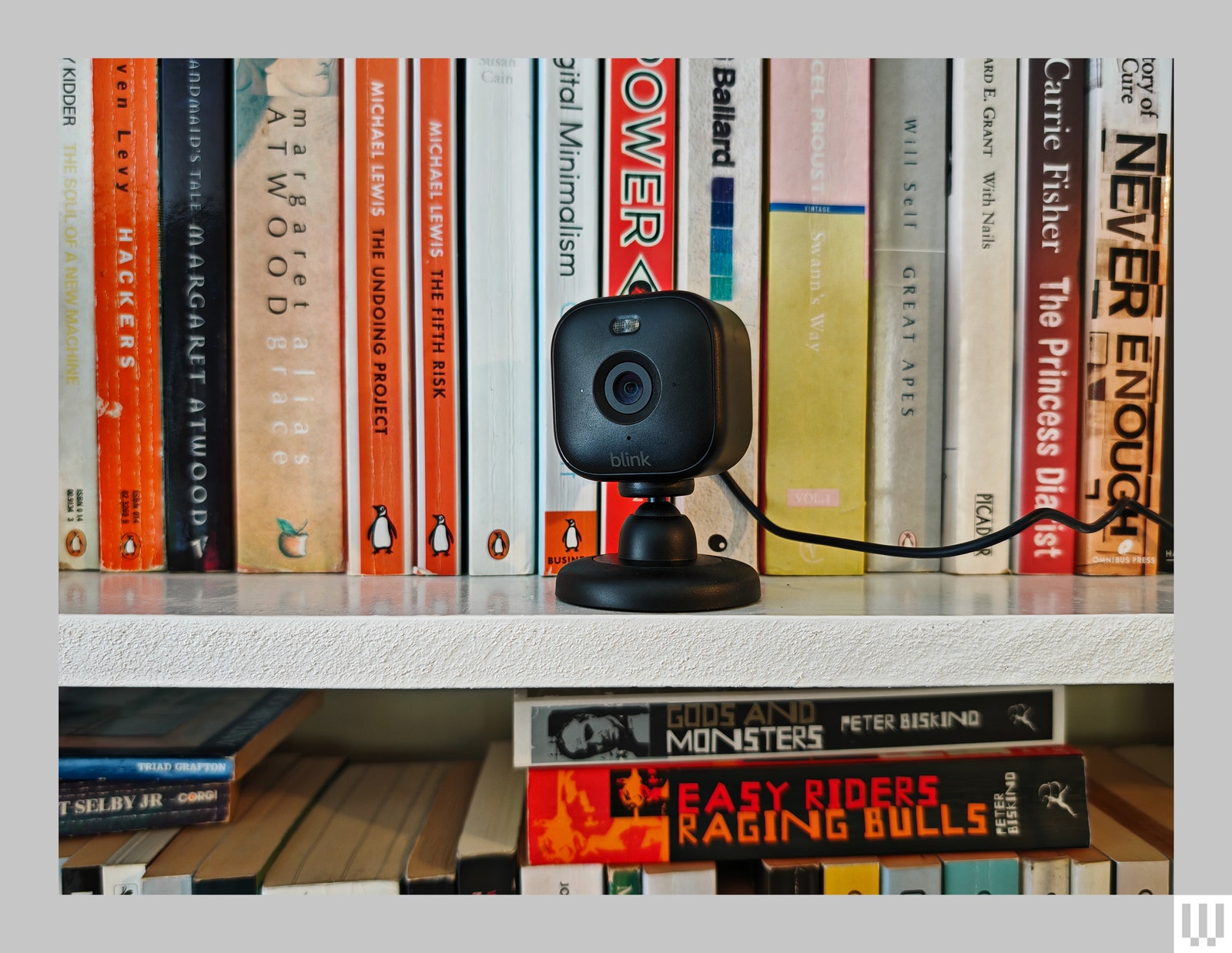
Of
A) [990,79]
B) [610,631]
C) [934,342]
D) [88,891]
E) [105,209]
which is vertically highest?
[990,79]

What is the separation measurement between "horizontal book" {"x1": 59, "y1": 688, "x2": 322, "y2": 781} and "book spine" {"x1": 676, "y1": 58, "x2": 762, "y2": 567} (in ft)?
1.48

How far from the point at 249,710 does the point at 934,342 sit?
0.72 metres

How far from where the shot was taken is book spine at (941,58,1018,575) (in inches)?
25.3

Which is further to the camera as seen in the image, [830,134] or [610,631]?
[830,134]

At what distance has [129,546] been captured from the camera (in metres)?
0.65

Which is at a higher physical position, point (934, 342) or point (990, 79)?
point (990, 79)

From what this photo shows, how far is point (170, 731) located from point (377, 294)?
421 mm

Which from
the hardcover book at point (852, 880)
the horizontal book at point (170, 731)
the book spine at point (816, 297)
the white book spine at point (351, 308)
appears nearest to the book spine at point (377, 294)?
the white book spine at point (351, 308)

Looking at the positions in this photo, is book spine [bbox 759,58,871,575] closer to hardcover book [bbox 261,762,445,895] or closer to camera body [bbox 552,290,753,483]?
camera body [bbox 552,290,753,483]

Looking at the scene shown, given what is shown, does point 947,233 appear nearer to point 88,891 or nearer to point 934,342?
point 934,342

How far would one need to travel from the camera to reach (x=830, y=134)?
2.11 ft

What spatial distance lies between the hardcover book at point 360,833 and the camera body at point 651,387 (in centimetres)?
35

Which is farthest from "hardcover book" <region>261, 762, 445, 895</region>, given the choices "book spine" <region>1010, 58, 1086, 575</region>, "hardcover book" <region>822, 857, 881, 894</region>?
"book spine" <region>1010, 58, 1086, 575</region>

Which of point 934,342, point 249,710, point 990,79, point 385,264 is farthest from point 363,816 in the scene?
point 990,79
